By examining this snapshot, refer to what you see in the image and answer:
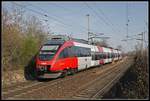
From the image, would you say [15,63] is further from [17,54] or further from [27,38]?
[27,38]

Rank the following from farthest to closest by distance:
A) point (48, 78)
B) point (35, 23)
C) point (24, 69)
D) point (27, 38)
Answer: point (35, 23) → point (27, 38) → point (24, 69) → point (48, 78)

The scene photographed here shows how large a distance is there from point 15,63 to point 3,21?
3.71m

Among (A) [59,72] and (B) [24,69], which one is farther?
(B) [24,69]

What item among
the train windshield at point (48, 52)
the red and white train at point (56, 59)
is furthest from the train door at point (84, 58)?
the train windshield at point (48, 52)

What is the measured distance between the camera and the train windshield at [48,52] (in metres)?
23.7

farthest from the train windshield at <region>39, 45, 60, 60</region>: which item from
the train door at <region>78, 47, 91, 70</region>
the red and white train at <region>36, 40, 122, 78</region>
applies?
the train door at <region>78, 47, 91, 70</region>

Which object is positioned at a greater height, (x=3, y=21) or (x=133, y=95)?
(x=3, y=21)

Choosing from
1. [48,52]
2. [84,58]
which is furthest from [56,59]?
[84,58]

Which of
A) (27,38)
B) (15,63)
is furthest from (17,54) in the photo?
(27,38)

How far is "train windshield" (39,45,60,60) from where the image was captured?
2366 cm

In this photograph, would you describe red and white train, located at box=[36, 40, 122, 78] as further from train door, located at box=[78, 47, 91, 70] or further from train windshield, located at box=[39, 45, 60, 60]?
train door, located at box=[78, 47, 91, 70]

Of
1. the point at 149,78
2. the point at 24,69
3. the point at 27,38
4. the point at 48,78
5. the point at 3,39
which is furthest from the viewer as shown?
the point at 27,38

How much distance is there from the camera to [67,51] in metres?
25.6

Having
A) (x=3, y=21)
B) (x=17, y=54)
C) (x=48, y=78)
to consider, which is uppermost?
A: (x=3, y=21)
